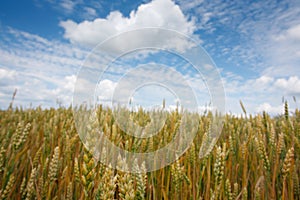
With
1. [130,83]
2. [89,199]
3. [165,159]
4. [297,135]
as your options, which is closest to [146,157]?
[165,159]

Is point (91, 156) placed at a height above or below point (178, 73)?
below

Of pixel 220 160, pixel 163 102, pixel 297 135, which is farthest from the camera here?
pixel 163 102

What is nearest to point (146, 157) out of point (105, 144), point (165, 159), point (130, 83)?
point (165, 159)

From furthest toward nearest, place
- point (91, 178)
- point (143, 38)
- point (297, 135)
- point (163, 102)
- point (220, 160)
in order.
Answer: point (163, 102) → point (143, 38) → point (297, 135) → point (220, 160) → point (91, 178)

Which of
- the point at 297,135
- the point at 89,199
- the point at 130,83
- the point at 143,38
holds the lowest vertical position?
the point at 89,199

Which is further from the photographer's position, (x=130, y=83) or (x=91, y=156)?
(x=130, y=83)

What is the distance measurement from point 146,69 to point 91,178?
1834 mm

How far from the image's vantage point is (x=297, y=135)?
230 centimetres

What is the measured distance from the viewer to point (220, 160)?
1.28m

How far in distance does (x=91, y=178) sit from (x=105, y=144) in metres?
1.04

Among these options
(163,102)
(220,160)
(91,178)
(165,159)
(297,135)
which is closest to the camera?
(91,178)

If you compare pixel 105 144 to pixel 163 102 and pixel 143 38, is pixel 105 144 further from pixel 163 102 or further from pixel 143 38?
pixel 163 102

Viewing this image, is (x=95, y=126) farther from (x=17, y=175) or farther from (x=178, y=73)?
(x=178, y=73)

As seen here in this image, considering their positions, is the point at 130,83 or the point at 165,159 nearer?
the point at 165,159
